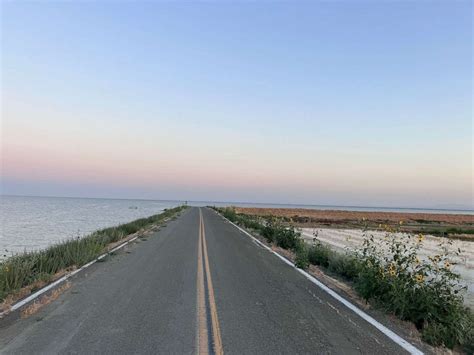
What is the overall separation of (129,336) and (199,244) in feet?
41.7

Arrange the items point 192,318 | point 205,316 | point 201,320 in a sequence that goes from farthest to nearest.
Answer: point 205,316 → point 192,318 → point 201,320

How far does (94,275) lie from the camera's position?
10.3m

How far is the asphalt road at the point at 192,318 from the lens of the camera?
518 cm

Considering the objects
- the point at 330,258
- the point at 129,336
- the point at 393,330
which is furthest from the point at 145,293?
the point at 330,258

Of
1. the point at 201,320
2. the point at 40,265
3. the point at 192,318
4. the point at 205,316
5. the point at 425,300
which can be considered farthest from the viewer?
the point at 40,265

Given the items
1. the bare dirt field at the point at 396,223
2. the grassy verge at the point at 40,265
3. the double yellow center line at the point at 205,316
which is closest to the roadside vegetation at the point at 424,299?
the double yellow center line at the point at 205,316

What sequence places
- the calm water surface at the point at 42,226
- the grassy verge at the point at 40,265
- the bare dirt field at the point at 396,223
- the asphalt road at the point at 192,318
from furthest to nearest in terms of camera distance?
the bare dirt field at the point at 396,223 → the calm water surface at the point at 42,226 → the grassy verge at the point at 40,265 → the asphalt road at the point at 192,318

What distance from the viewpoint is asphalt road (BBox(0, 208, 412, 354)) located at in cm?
518

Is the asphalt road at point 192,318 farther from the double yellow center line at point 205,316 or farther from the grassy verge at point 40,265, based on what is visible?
the grassy verge at point 40,265

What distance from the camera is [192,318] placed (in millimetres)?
6375

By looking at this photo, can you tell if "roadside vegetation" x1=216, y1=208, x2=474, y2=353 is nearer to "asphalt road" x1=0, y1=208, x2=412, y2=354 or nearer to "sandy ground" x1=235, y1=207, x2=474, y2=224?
"asphalt road" x1=0, y1=208, x2=412, y2=354

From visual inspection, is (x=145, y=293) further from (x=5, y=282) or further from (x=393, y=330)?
(x=393, y=330)

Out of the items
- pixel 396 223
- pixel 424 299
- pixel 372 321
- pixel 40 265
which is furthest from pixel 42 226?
pixel 396 223

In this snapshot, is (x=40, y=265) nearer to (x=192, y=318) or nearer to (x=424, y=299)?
(x=192, y=318)
